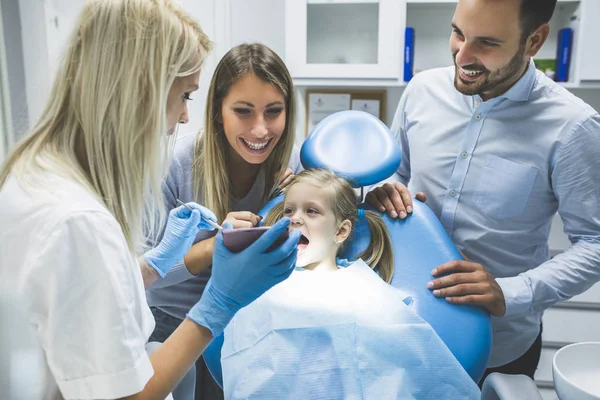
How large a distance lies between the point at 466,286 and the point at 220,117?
2.90ft

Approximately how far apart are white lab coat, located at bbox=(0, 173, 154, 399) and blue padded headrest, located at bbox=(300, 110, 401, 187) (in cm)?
85

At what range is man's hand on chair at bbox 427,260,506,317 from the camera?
125 cm

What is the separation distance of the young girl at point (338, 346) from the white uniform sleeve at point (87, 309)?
407 mm

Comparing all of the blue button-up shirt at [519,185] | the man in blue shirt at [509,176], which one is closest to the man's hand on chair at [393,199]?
the man in blue shirt at [509,176]

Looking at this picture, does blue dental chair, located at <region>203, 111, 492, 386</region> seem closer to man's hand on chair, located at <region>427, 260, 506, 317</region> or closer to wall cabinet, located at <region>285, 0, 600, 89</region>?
man's hand on chair, located at <region>427, 260, 506, 317</region>

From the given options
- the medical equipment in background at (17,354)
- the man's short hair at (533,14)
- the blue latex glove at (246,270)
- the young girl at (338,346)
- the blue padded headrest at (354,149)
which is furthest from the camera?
the blue padded headrest at (354,149)

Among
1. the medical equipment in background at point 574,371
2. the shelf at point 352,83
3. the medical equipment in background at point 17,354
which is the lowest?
the medical equipment in background at point 574,371

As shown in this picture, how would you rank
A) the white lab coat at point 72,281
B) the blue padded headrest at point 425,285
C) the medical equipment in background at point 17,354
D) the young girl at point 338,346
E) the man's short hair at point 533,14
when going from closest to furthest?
the medical equipment in background at point 17,354 < the white lab coat at point 72,281 < the young girl at point 338,346 < the blue padded headrest at point 425,285 < the man's short hair at point 533,14

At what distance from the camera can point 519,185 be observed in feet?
4.76

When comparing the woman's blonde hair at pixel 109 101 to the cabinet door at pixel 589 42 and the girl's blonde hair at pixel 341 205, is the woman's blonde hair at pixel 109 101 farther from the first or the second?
the cabinet door at pixel 589 42

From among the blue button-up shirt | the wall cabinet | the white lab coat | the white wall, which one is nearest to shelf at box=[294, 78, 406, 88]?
the wall cabinet

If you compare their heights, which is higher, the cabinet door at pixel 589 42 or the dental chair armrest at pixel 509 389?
the cabinet door at pixel 589 42

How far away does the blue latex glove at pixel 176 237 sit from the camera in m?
1.28

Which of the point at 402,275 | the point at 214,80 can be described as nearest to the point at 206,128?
the point at 214,80
